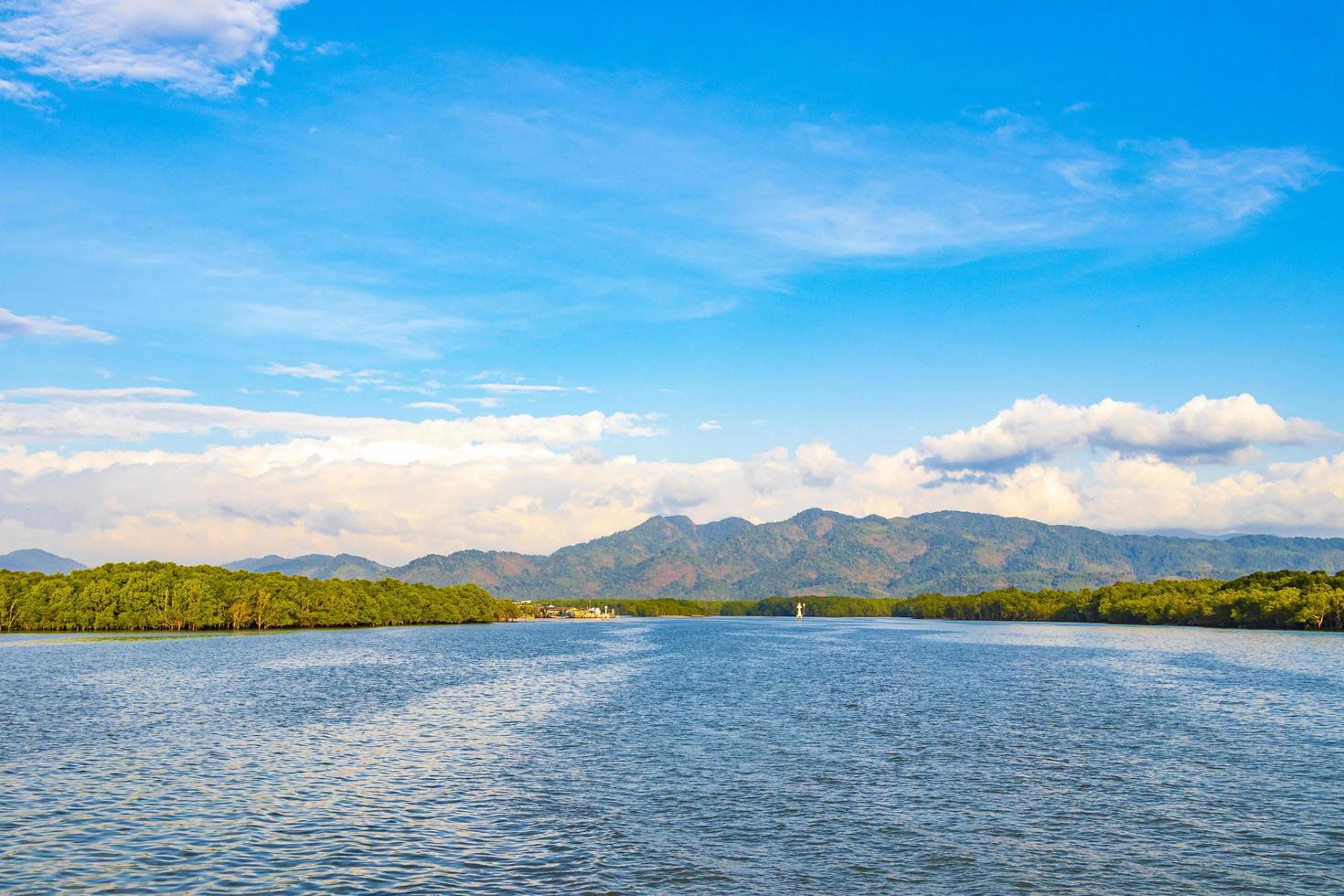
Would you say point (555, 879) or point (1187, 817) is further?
point (1187, 817)

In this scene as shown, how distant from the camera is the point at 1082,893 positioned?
32.9 meters

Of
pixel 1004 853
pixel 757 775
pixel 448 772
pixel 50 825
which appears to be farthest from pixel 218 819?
pixel 1004 853

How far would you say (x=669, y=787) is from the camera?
163 feet

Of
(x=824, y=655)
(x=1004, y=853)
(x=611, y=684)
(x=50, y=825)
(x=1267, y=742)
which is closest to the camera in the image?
(x=1004, y=853)

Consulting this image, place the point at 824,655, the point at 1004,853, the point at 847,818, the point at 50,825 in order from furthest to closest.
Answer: the point at 824,655, the point at 847,818, the point at 50,825, the point at 1004,853

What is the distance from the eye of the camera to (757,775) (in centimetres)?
5303

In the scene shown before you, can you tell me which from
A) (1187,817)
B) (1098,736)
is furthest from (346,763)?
(1098,736)

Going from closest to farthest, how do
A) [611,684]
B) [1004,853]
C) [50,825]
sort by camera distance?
1. [1004,853]
2. [50,825]
3. [611,684]

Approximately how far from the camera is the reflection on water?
35.3 metres

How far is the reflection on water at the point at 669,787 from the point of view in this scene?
3528 centimetres

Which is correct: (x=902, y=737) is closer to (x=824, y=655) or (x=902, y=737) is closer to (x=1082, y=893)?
(x=1082, y=893)

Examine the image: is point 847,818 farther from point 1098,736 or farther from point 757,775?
point 1098,736

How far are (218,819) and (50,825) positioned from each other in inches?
261

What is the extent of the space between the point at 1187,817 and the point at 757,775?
70.1ft
